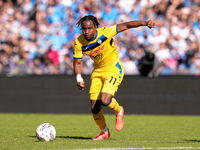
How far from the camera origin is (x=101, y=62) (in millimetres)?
8641

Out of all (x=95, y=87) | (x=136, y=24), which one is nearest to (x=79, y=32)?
(x=95, y=87)

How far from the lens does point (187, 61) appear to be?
16.6 metres

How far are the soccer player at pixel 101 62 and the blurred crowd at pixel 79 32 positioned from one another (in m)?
7.77

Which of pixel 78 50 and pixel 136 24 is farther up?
pixel 136 24

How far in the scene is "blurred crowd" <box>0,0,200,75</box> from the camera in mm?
16719

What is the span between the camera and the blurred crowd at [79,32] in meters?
16.7

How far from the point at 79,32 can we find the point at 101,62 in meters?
9.35

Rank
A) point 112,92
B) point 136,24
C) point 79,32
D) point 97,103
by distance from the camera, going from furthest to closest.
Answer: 1. point 79,32
2. point 97,103
3. point 112,92
4. point 136,24

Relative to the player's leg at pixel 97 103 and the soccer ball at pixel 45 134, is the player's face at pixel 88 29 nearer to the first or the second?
the player's leg at pixel 97 103

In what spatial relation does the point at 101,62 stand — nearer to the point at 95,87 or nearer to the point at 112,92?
the point at 95,87

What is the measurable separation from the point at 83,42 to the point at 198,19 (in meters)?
10.2

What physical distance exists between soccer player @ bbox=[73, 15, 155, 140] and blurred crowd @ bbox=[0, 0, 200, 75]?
7.77 m

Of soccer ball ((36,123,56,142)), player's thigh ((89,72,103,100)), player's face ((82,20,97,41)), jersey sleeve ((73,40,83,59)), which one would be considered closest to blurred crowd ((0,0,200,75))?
player's thigh ((89,72,103,100))

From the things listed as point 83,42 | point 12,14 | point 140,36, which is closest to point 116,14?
point 140,36
